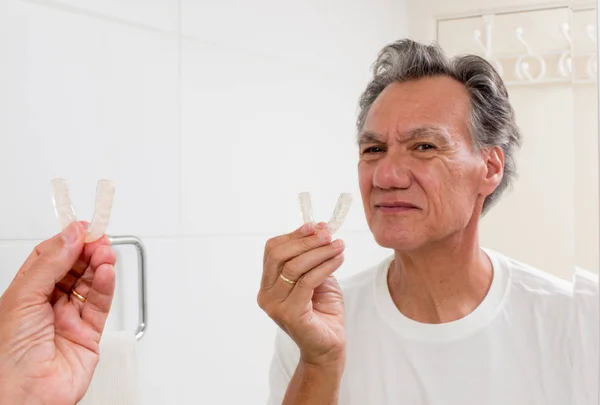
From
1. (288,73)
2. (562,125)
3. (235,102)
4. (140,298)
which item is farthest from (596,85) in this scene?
(562,125)

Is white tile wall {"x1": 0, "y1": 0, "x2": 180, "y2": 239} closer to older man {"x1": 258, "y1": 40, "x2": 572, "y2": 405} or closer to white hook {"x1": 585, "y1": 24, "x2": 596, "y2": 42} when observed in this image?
older man {"x1": 258, "y1": 40, "x2": 572, "y2": 405}

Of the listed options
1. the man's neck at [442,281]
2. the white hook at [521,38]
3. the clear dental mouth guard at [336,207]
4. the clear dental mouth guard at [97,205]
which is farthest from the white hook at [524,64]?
the clear dental mouth guard at [97,205]

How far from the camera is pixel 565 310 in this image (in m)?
0.88

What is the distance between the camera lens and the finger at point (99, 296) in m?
0.52

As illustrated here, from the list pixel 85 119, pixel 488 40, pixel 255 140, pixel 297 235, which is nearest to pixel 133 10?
pixel 85 119

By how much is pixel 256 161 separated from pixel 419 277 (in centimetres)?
38

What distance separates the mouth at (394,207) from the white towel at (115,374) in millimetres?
329

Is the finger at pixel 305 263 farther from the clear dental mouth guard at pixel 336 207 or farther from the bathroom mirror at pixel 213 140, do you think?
the bathroom mirror at pixel 213 140

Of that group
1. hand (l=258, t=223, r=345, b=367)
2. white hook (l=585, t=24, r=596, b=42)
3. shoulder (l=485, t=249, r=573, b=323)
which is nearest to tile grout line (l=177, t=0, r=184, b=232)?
hand (l=258, t=223, r=345, b=367)

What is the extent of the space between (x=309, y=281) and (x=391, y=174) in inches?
8.7

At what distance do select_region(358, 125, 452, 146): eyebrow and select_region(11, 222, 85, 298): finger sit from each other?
47cm

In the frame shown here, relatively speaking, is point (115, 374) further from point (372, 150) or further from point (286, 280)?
point (372, 150)

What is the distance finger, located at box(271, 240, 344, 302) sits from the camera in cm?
69

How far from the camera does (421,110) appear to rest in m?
0.89
